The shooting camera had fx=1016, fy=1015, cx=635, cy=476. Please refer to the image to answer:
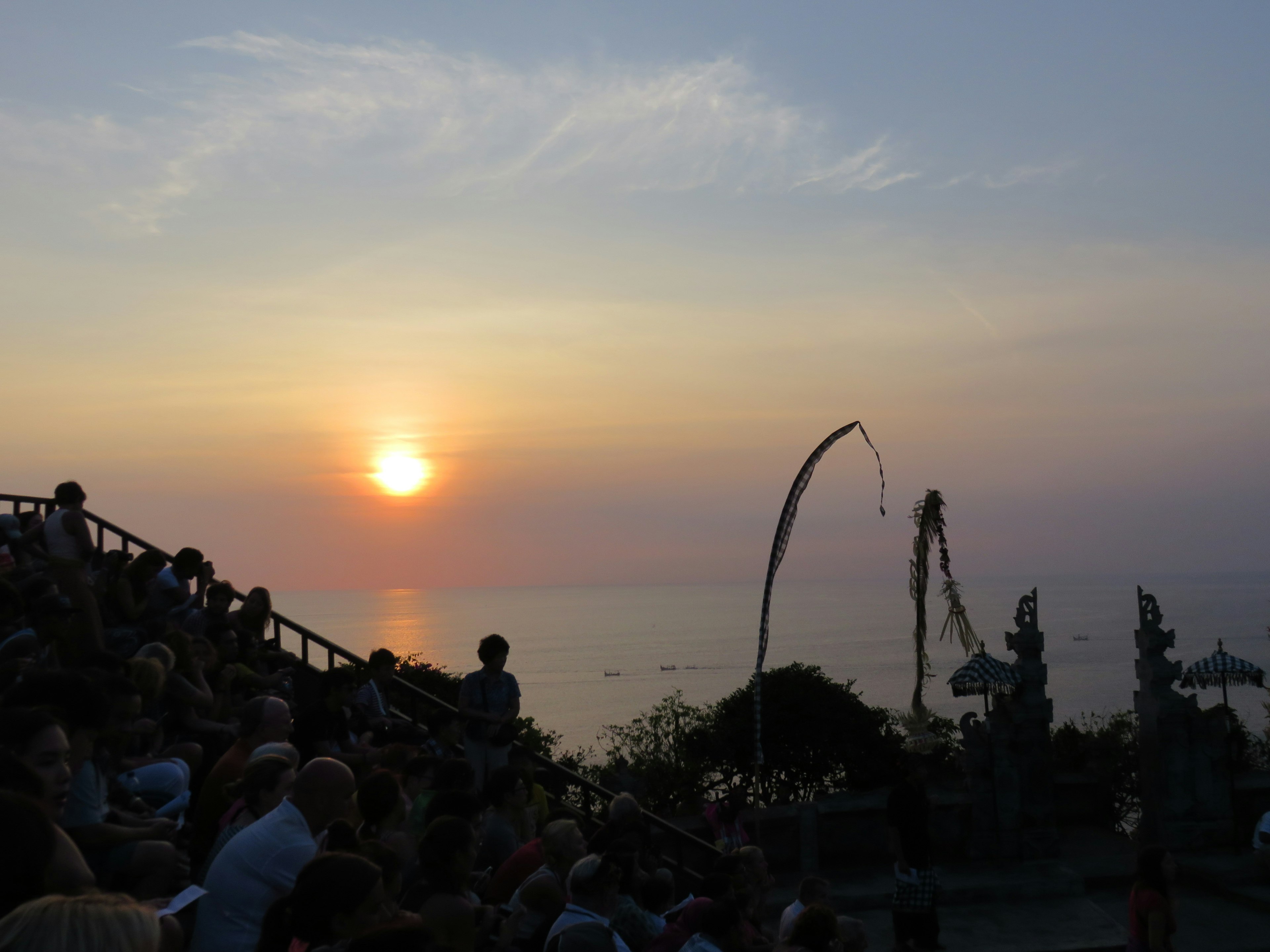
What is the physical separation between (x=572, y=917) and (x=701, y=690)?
528 feet

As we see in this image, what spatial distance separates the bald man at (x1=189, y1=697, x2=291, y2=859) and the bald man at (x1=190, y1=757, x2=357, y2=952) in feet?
4.23

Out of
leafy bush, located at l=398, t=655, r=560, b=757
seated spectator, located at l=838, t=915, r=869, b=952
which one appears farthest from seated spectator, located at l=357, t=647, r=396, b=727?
leafy bush, located at l=398, t=655, r=560, b=757

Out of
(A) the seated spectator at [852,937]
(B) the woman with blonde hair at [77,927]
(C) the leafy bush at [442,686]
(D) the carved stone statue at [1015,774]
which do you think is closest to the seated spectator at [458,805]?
(A) the seated spectator at [852,937]

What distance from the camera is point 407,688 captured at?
466 inches

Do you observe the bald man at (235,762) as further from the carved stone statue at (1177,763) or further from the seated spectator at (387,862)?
the carved stone statue at (1177,763)

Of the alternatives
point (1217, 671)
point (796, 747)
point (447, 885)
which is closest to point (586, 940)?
point (447, 885)

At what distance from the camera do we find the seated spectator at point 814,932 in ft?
18.5

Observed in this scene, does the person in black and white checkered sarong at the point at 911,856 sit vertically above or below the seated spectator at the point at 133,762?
below

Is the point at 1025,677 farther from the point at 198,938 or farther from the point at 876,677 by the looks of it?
the point at 876,677

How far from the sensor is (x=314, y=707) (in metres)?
7.94

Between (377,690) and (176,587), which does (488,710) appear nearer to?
(377,690)

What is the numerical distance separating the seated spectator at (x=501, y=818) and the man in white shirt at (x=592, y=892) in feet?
4.98

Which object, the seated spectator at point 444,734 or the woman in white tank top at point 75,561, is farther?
the seated spectator at point 444,734

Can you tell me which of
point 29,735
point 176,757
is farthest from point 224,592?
point 29,735
